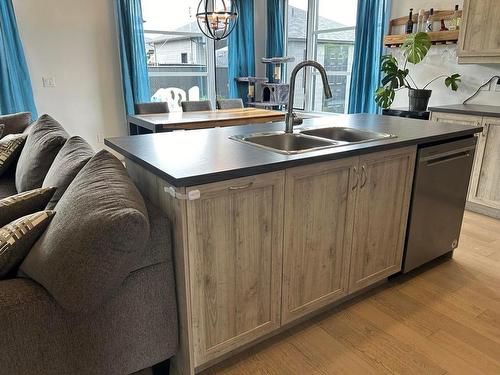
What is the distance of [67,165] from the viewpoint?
5.55 ft

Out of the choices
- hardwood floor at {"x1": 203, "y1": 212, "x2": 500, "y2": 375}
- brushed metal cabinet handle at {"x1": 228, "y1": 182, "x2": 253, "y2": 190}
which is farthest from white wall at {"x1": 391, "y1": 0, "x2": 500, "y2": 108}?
brushed metal cabinet handle at {"x1": 228, "y1": 182, "x2": 253, "y2": 190}

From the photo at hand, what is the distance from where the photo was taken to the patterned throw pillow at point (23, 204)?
57.7 inches

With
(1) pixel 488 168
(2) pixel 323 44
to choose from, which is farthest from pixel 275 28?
(1) pixel 488 168

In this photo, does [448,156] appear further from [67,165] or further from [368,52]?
[368,52]

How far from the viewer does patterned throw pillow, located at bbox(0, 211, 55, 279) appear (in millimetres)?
1194

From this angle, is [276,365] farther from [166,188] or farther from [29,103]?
[29,103]

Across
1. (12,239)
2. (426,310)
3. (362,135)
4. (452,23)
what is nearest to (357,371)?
(426,310)

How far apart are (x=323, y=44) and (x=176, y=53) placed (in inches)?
90.0

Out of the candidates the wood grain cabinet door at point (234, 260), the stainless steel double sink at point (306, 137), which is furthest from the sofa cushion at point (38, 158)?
the wood grain cabinet door at point (234, 260)

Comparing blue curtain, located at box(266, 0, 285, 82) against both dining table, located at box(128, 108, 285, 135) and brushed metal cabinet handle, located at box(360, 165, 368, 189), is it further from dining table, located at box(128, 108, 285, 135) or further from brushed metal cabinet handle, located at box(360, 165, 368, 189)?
brushed metal cabinet handle, located at box(360, 165, 368, 189)

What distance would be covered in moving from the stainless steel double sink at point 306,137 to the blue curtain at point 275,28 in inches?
168

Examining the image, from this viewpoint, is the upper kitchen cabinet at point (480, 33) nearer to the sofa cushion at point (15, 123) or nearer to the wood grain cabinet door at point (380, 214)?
the wood grain cabinet door at point (380, 214)

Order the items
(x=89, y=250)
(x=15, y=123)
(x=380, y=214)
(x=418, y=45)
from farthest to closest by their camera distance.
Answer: (x=418, y=45) < (x=15, y=123) < (x=380, y=214) < (x=89, y=250)

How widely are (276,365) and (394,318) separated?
725mm
